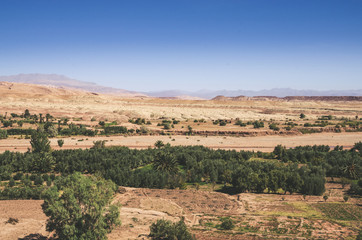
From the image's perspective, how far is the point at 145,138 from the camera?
57406 mm

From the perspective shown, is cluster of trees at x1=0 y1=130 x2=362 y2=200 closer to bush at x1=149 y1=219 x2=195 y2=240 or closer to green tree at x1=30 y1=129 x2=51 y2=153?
green tree at x1=30 y1=129 x2=51 y2=153

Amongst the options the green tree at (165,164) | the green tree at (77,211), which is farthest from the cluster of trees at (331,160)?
the green tree at (77,211)

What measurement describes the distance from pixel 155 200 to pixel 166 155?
29.7 feet

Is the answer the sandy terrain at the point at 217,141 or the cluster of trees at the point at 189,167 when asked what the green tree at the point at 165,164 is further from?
the sandy terrain at the point at 217,141

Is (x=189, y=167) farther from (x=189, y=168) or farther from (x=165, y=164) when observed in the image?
(x=165, y=164)

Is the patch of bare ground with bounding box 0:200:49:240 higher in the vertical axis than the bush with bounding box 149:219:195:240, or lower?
lower

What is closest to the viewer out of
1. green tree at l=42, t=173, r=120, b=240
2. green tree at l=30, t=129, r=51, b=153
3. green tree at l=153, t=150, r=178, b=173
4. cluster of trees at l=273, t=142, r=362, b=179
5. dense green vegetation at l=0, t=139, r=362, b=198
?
green tree at l=42, t=173, r=120, b=240

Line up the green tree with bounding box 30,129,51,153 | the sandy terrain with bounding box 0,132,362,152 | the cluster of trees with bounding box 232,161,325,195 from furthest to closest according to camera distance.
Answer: the sandy terrain with bounding box 0,132,362,152 < the green tree with bounding box 30,129,51,153 < the cluster of trees with bounding box 232,161,325,195

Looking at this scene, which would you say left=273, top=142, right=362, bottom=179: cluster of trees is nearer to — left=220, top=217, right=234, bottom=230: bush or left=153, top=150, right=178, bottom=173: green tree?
left=153, top=150, right=178, bottom=173: green tree

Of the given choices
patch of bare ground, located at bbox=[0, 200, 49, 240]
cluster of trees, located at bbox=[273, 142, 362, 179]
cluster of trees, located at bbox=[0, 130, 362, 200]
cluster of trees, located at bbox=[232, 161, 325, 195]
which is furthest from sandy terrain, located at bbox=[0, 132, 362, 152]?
patch of bare ground, located at bbox=[0, 200, 49, 240]

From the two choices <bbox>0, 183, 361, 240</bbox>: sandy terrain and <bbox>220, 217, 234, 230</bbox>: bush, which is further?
<bbox>220, 217, 234, 230</bbox>: bush

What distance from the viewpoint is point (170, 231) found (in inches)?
645

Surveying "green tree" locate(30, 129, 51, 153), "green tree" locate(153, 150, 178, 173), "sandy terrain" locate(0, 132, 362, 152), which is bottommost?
"sandy terrain" locate(0, 132, 362, 152)

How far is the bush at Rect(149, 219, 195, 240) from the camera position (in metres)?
16.2
